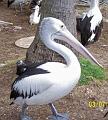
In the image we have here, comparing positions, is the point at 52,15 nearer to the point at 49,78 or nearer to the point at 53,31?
the point at 53,31

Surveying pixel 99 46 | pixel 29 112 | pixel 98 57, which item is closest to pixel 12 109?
pixel 29 112

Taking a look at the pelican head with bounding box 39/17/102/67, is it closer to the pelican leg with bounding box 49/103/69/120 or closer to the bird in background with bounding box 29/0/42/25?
the pelican leg with bounding box 49/103/69/120

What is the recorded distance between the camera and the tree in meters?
6.02

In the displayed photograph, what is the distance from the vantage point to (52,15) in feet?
19.9

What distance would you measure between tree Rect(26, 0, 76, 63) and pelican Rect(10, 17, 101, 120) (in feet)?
4.92

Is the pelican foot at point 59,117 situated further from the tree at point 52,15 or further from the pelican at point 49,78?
the tree at point 52,15

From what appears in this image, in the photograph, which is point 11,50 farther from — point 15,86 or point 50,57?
point 15,86

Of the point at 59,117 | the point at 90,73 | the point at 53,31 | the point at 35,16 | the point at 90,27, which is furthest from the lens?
the point at 35,16

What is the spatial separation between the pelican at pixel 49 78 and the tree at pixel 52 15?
1.50 meters

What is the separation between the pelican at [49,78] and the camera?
429 cm

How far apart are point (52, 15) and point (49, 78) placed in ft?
6.35

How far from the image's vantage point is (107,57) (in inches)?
299

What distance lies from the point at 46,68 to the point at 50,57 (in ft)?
5.53
